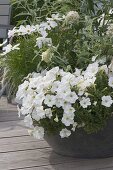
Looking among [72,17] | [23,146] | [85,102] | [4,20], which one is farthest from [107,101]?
[4,20]

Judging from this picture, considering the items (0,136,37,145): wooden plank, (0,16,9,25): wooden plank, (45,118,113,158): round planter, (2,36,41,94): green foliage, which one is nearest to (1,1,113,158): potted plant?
(45,118,113,158): round planter

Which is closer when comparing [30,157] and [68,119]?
[68,119]

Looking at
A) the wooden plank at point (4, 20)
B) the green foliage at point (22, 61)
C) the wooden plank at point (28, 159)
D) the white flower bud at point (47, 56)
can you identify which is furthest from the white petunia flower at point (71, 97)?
the wooden plank at point (4, 20)

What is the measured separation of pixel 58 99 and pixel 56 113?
0.24 feet

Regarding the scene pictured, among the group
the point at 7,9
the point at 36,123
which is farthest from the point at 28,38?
the point at 7,9

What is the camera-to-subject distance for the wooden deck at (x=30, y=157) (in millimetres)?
2078

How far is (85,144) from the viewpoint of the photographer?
2057mm

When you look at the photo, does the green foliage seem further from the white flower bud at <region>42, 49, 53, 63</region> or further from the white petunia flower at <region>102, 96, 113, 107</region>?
the white petunia flower at <region>102, 96, 113, 107</region>

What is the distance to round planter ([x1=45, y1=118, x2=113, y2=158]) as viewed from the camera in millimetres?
2031

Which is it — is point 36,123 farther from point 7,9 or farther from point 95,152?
point 7,9

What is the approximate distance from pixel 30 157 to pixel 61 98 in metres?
0.47

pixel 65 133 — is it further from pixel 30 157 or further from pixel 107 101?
pixel 30 157

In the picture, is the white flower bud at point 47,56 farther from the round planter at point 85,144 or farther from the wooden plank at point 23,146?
the wooden plank at point 23,146

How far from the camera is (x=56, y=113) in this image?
1957mm
